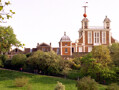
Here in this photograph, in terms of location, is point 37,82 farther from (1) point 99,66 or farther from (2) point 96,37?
(2) point 96,37

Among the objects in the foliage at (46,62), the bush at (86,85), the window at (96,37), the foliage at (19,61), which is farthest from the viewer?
the window at (96,37)

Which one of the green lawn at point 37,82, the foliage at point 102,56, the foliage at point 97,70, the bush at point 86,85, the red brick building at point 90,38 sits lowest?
the green lawn at point 37,82

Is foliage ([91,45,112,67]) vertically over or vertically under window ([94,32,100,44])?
under

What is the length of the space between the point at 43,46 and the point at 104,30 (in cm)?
1681

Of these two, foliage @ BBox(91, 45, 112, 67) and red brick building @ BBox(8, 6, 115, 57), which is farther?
red brick building @ BBox(8, 6, 115, 57)

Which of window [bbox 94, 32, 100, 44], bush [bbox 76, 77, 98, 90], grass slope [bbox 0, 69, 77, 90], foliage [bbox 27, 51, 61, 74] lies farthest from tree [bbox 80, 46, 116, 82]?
window [bbox 94, 32, 100, 44]

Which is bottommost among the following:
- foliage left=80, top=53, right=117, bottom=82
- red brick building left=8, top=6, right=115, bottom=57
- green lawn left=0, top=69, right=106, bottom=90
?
green lawn left=0, top=69, right=106, bottom=90

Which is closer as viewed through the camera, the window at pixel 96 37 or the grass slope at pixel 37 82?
the grass slope at pixel 37 82

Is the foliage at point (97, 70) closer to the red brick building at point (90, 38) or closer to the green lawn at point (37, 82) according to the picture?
the green lawn at point (37, 82)

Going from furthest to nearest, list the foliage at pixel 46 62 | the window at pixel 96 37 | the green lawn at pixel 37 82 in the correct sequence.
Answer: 1. the window at pixel 96 37
2. the foliage at pixel 46 62
3. the green lawn at pixel 37 82

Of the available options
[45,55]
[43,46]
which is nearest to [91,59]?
[45,55]

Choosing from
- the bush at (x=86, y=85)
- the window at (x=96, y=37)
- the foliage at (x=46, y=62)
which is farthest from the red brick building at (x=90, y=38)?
the bush at (x=86, y=85)

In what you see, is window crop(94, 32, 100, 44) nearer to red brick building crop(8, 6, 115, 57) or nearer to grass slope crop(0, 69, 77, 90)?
red brick building crop(8, 6, 115, 57)

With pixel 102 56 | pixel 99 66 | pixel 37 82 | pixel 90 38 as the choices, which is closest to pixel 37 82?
pixel 37 82
